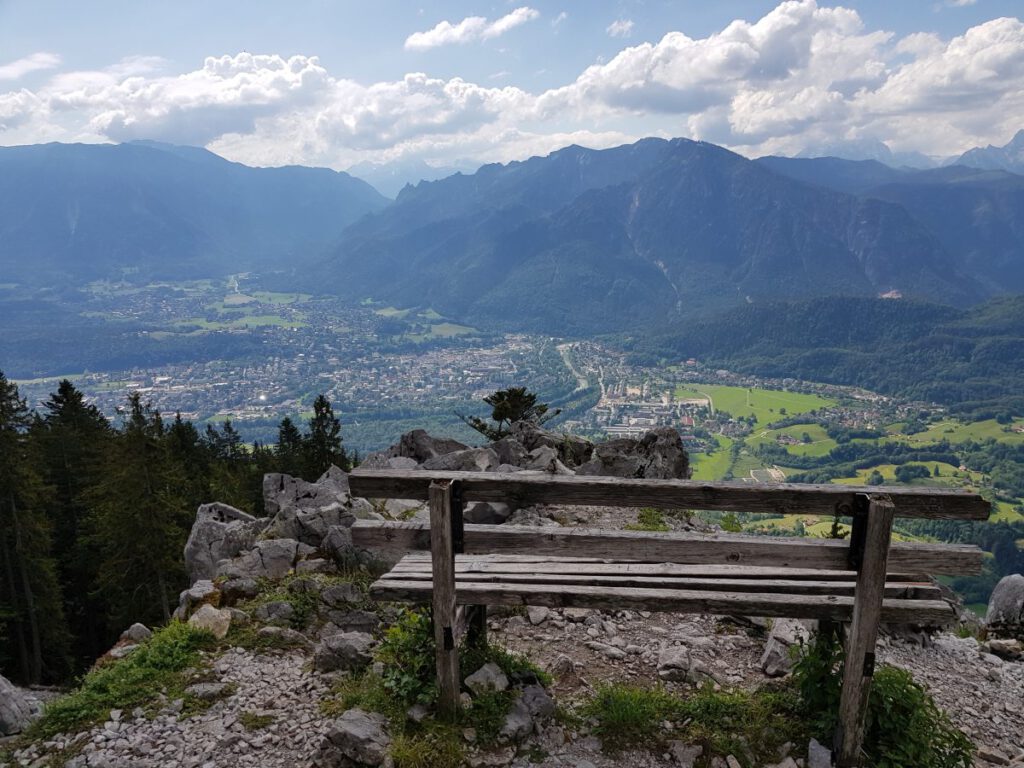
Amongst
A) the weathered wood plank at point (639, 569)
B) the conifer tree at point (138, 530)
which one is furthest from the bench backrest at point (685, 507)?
the conifer tree at point (138, 530)

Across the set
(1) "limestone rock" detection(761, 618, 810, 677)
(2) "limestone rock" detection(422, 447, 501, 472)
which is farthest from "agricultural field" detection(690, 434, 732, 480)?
(1) "limestone rock" detection(761, 618, 810, 677)

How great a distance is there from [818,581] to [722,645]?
2739 millimetres

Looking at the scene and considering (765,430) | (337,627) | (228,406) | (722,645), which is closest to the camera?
(722,645)

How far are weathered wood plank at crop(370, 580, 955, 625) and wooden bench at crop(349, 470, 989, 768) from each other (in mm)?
11

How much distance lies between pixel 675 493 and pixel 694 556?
2.04 feet

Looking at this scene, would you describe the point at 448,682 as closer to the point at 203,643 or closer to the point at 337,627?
the point at 337,627

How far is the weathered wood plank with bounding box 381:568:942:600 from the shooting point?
5.82 metres

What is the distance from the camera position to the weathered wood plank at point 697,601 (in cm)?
555

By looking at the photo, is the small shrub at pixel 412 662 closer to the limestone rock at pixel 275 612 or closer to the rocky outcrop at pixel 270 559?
the limestone rock at pixel 275 612

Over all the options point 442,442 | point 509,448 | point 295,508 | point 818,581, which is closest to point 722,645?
point 818,581

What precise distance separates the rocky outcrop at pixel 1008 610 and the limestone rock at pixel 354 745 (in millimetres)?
10287

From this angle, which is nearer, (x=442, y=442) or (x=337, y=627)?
(x=337, y=627)

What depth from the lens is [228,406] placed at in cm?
19488

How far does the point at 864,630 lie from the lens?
5.27 metres
